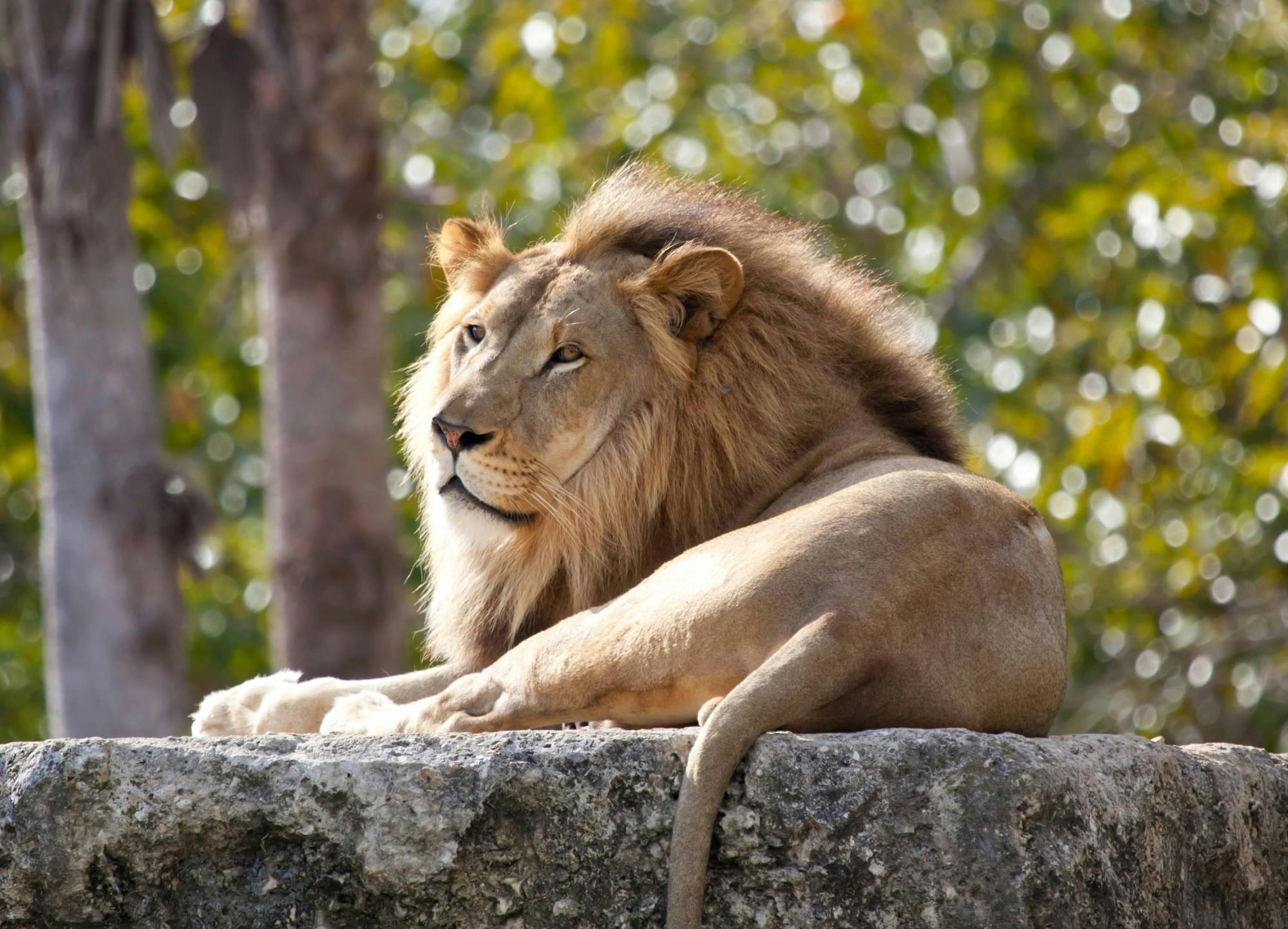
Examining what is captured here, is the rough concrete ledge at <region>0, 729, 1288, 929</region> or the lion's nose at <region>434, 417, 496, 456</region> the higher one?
the lion's nose at <region>434, 417, 496, 456</region>

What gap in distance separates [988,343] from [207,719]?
23.2 ft

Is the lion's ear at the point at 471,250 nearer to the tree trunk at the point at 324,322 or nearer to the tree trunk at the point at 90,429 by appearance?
the tree trunk at the point at 324,322


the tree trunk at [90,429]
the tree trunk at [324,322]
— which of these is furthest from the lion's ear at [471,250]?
the tree trunk at [90,429]

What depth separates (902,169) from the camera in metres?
10.9

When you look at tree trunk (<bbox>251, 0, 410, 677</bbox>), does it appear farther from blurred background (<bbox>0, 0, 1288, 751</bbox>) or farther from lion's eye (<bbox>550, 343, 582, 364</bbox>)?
lion's eye (<bbox>550, 343, 582, 364</bbox>)

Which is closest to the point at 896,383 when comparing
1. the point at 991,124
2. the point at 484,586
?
the point at 484,586

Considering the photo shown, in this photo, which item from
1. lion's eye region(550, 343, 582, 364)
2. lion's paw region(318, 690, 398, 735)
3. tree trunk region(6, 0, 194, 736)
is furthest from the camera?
tree trunk region(6, 0, 194, 736)

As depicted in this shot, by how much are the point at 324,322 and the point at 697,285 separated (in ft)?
13.6

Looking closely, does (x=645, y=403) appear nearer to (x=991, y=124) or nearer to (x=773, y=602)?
(x=773, y=602)

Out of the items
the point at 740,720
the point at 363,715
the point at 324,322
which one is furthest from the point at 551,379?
the point at 324,322

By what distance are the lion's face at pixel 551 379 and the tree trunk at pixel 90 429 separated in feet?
12.7

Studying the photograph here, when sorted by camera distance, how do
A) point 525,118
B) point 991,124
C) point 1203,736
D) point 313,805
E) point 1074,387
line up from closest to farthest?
point 313,805, point 1203,736, point 1074,387, point 991,124, point 525,118

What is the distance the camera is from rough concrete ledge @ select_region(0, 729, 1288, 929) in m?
2.23

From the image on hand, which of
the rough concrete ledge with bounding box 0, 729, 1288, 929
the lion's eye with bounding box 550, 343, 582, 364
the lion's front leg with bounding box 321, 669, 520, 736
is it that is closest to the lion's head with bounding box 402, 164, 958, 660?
the lion's eye with bounding box 550, 343, 582, 364
